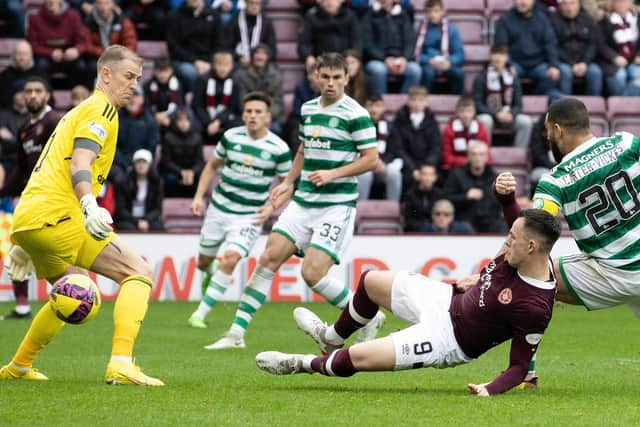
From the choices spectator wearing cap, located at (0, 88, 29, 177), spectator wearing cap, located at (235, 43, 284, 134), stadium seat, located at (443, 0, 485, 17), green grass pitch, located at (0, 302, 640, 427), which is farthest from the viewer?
stadium seat, located at (443, 0, 485, 17)

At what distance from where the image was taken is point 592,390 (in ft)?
25.8

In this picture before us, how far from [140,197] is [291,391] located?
10.0m

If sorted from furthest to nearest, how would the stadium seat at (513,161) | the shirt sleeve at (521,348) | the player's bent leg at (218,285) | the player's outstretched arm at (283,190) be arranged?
1. the stadium seat at (513,161)
2. the player's bent leg at (218,285)
3. the player's outstretched arm at (283,190)
4. the shirt sleeve at (521,348)

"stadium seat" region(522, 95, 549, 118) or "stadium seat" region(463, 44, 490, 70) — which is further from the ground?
"stadium seat" region(463, 44, 490, 70)

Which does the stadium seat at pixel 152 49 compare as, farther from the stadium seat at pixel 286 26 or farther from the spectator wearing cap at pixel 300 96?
the spectator wearing cap at pixel 300 96

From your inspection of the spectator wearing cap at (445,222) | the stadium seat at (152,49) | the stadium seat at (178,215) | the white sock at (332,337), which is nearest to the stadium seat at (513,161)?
the spectator wearing cap at (445,222)

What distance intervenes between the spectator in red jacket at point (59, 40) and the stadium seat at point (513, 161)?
638 centimetres

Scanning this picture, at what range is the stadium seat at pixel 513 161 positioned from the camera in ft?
61.4

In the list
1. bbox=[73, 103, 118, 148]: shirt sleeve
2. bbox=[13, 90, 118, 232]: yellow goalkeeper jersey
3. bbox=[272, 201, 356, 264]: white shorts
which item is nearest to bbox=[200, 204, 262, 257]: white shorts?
bbox=[272, 201, 356, 264]: white shorts

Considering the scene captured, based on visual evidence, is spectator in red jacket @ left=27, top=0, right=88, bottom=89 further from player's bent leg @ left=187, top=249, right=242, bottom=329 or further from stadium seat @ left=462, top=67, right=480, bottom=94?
player's bent leg @ left=187, top=249, right=242, bottom=329

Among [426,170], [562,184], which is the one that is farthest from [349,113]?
[426,170]

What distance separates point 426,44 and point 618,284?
11760 millimetres

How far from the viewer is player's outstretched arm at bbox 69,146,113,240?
6.99 m

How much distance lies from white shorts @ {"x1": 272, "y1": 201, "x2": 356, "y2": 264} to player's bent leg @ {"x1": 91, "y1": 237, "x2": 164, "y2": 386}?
110 inches
